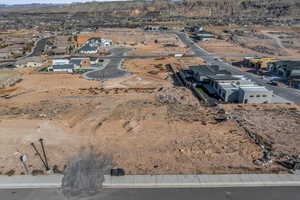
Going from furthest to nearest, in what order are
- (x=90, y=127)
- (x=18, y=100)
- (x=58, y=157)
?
(x=18, y=100) → (x=90, y=127) → (x=58, y=157)

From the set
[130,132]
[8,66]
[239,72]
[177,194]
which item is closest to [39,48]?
[8,66]

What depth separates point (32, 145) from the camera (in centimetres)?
2200

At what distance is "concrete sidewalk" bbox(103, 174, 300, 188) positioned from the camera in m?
16.4

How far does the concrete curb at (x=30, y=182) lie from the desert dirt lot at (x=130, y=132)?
116cm

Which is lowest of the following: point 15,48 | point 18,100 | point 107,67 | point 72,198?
point 72,198

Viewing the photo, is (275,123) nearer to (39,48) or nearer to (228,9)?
(39,48)

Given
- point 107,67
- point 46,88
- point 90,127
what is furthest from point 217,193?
point 107,67

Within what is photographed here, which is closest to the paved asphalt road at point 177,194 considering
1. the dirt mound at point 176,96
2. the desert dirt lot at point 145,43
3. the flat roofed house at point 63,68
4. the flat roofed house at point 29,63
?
the dirt mound at point 176,96

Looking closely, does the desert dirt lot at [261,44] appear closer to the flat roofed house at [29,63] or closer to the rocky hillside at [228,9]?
the flat roofed house at [29,63]

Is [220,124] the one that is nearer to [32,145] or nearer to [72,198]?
[72,198]

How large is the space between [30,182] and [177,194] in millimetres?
11996

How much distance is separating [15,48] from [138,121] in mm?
71741

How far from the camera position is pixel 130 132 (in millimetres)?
24391

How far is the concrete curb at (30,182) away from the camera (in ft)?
54.2
